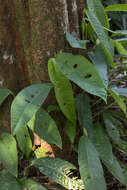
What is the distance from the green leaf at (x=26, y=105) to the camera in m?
0.80

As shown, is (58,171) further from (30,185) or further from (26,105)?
(26,105)

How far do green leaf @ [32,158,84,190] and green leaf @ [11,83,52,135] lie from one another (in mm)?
250

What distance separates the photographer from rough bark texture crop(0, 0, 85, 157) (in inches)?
39.4

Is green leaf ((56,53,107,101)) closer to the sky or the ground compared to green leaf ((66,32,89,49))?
closer to the ground

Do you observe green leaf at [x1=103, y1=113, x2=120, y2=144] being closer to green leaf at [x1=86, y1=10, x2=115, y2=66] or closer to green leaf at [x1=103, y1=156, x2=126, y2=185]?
green leaf at [x1=103, y1=156, x2=126, y2=185]

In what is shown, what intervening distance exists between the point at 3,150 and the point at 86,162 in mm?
326

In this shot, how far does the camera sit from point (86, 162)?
0.93 m

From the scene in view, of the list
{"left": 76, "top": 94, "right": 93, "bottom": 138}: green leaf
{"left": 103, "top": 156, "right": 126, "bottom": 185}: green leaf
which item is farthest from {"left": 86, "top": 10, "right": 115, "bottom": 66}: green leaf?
{"left": 103, "top": 156, "right": 126, "bottom": 185}: green leaf

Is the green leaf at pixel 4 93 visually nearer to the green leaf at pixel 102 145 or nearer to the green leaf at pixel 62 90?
the green leaf at pixel 62 90

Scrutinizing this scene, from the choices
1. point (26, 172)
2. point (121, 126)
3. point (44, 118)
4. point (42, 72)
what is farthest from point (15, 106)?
point (121, 126)

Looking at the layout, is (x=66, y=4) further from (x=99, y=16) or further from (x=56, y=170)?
(x=56, y=170)

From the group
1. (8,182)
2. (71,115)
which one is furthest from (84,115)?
(8,182)

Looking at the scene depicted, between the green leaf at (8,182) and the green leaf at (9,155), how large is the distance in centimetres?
4

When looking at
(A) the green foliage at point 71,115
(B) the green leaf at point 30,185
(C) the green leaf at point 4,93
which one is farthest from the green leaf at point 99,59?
(B) the green leaf at point 30,185
